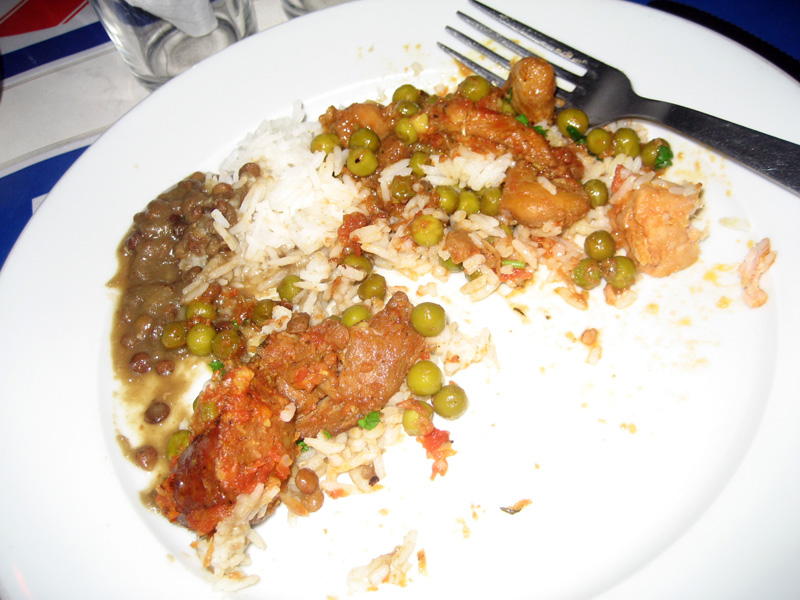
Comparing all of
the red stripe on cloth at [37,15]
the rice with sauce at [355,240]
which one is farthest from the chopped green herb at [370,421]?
the red stripe on cloth at [37,15]

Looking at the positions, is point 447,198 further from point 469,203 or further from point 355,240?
point 355,240

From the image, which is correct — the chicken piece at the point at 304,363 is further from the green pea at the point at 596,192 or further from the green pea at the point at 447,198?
the green pea at the point at 596,192

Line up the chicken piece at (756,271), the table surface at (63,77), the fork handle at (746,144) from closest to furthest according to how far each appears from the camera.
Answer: the fork handle at (746,144)
the chicken piece at (756,271)
the table surface at (63,77)

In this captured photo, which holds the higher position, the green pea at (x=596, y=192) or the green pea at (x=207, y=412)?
the green pea at (x=596, y=192)

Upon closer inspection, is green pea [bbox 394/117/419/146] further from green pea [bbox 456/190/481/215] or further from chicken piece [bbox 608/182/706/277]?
chicken piece [bbox 608/182/706/277]

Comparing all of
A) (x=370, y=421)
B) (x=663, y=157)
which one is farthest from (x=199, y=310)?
(x=663, y=157)

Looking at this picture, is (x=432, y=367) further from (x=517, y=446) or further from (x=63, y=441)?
(x=63, y=441)

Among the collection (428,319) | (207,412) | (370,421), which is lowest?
(370,421)
